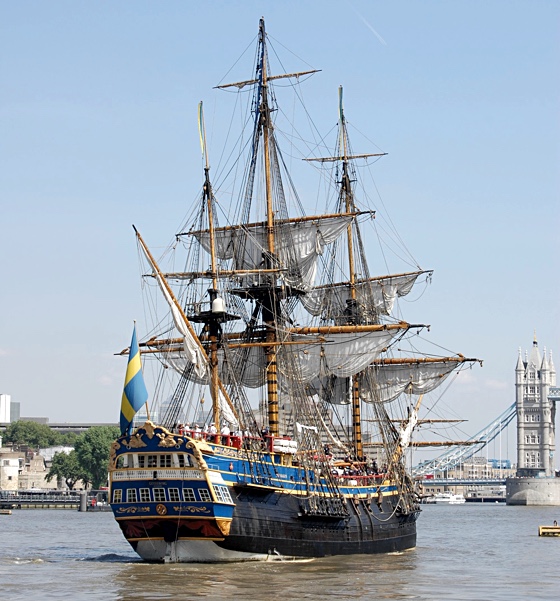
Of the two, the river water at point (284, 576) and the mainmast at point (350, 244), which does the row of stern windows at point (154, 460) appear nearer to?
the river water at point (284, 576)

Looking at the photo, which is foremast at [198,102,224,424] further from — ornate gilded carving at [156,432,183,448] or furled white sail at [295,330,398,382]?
furled white sail at [295,330,398,382]

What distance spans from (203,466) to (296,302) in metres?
19.3

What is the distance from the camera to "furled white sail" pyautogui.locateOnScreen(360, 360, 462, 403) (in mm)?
83625

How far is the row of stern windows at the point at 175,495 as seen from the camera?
4816 cm

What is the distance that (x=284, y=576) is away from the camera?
1817 inches

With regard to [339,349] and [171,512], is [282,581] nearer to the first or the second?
[171,512]

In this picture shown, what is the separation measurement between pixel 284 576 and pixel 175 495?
574cm

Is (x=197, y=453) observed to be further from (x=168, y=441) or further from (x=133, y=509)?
(x=133, y=509)

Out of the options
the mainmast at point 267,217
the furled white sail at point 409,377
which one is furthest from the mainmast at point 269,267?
the furled white sail at point 409,377

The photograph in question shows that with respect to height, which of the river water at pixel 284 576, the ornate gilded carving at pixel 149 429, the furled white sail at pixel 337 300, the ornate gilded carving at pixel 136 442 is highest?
the furled white sail at pixel 337 300

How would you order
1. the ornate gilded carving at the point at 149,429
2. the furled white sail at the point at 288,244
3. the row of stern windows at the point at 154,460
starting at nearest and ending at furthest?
1. the row of stern windows at the point at 154,460
2. the ornate gilded carving at the point at 149,429
3. the furled white sail at the point at 288,244

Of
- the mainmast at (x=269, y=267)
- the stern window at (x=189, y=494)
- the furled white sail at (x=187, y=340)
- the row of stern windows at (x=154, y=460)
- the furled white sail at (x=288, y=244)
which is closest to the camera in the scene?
the stern window at (x=189, y=494)

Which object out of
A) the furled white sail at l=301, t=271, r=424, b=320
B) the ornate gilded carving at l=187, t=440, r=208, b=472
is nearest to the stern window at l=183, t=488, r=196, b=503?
the ornate gilded carving at l=187, t=440, r=208, b=472

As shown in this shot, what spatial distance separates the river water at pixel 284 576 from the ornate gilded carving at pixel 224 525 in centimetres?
140
